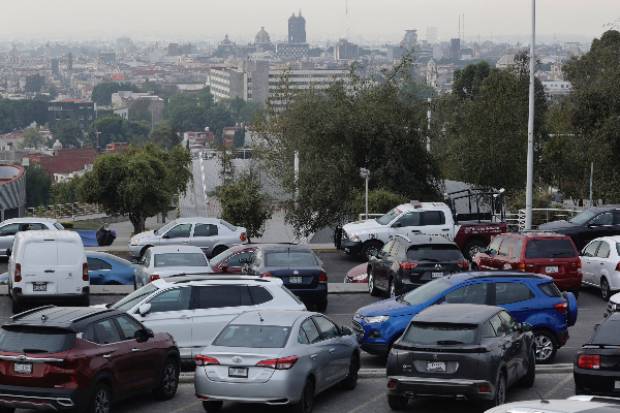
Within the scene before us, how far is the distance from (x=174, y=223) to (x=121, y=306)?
15.1 metres

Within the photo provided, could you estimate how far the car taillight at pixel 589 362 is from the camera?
52.9 feet

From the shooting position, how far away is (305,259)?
85.4 feet

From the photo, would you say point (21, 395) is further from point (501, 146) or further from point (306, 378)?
point (501, 146)

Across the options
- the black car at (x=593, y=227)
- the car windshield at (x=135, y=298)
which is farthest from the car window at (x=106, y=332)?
the black car at (x=593, y=227)

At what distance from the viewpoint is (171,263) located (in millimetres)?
27047

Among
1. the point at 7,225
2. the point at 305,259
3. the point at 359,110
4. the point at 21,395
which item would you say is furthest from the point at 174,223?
the point at 21,395

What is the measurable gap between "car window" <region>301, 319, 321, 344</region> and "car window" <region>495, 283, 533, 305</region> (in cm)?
437

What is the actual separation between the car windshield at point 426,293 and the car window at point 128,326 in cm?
496

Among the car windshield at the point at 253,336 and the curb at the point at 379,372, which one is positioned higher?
the car windshield at the point at 253,336

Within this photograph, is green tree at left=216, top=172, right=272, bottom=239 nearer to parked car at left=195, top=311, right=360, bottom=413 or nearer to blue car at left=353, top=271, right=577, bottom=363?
blue car at left=353, top=271, right=577, bottom=363

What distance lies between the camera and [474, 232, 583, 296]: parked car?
26.7 metres

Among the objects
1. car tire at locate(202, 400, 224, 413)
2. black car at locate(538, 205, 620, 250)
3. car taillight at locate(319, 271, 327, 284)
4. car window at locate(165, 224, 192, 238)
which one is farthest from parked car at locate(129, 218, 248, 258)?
car tire at locate(202, 400, 224, 413)

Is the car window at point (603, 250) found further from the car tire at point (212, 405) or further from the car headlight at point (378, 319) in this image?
the car tire at point (212, 405)

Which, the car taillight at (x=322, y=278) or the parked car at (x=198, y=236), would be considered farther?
the parked car at (x=198, y=236)
